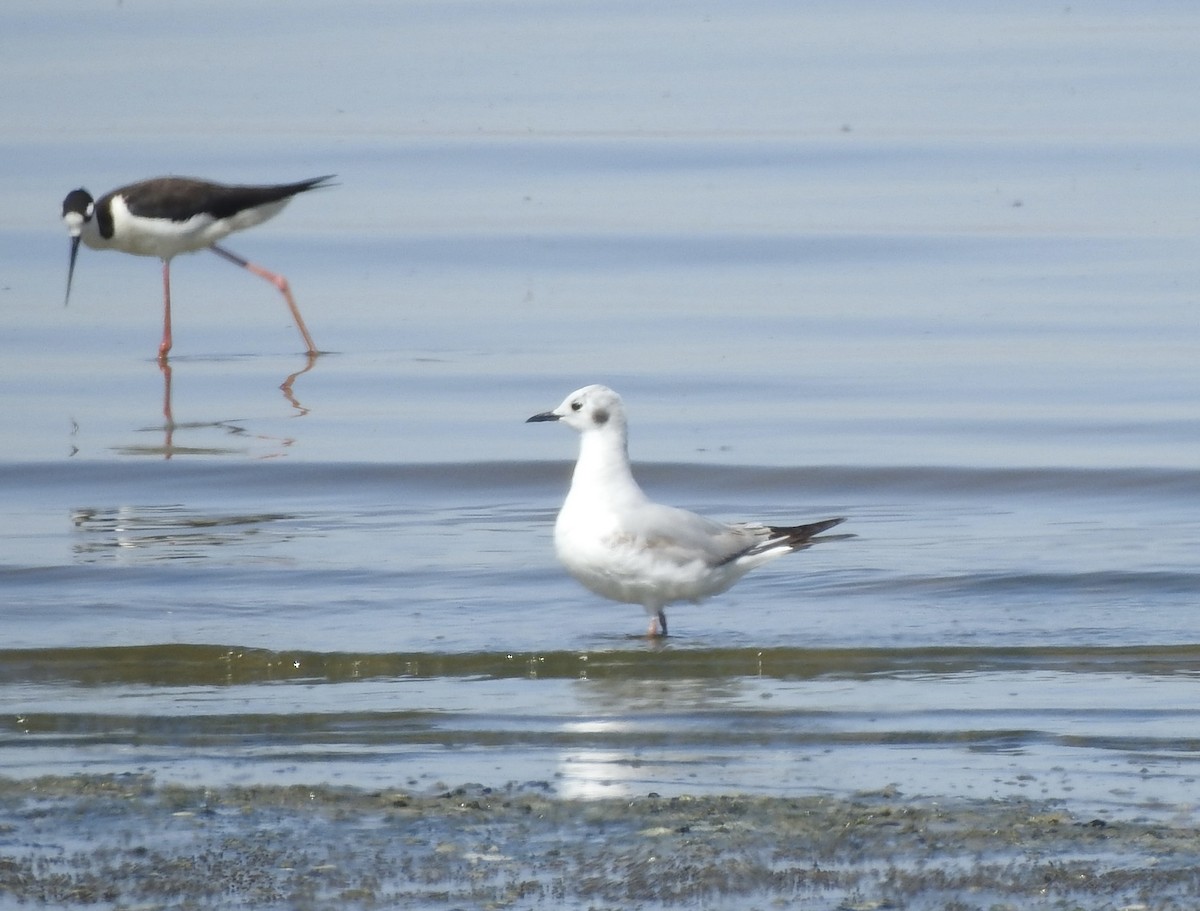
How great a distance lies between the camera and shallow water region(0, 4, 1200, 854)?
22.0 ft

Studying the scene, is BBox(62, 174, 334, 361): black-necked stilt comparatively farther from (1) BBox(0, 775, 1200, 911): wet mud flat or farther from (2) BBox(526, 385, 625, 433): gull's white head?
(1) BBox(0, 775, 1200, 911): wet mud flat

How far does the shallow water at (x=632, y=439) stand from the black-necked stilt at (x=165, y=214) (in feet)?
1.88

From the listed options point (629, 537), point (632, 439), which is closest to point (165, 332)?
point (632, 439)

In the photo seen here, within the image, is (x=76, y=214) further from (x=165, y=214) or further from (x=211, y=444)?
(x=211, y=444)

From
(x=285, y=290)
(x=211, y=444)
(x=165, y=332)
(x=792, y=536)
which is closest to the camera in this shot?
(x=792, y=536)

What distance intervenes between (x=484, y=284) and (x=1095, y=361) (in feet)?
17.4

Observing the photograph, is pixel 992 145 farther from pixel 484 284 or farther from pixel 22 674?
pixel 22 674

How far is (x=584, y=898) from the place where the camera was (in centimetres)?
475

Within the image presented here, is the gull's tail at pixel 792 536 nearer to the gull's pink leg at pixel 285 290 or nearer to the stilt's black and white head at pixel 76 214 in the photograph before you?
the gull's pink leg at pixel 285 290

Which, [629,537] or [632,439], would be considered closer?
[629,537]

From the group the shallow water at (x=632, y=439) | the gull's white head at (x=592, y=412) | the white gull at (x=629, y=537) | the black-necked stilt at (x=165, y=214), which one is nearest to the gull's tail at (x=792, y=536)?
the white gull at (x=629, y=537)

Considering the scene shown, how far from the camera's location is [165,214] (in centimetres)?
1728

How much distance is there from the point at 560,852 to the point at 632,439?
7.61 meters

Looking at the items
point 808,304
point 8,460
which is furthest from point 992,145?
point 8,460
